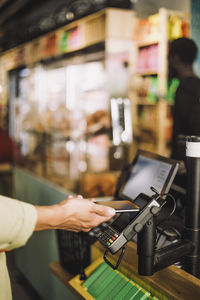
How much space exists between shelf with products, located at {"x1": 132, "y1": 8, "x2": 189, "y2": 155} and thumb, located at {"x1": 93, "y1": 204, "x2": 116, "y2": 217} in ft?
12.0

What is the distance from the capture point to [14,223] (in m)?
1.04

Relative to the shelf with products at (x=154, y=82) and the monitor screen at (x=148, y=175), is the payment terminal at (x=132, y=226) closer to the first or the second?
the monitor screen at (x=148, y=175)

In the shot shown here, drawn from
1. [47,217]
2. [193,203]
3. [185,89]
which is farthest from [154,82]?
[47,217]

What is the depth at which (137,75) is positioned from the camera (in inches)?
215

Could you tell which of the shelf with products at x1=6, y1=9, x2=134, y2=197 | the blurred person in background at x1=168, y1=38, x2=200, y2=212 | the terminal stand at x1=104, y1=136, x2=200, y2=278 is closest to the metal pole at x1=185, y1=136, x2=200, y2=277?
the terminal stand at x1=104, y1=136, x2=200, y2=278

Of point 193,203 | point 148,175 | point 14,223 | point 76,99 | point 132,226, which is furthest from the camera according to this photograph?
point 76,99

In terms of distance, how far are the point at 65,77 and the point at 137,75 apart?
1.10 meters

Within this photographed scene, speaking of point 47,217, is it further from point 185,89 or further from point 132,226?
point 185,89

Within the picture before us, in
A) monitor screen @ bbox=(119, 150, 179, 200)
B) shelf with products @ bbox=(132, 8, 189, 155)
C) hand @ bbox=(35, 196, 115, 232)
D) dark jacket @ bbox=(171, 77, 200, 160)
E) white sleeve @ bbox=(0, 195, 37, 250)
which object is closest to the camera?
white sleeve @ bbox=(0, 195, 37, 250)

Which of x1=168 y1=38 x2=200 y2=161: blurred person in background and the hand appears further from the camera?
x1=168 y1=38 x2=200 y2=161: blurred person in background

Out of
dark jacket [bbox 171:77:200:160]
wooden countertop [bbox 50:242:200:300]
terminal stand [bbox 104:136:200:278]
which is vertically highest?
dark jacket [bbox 171:77:200:160]

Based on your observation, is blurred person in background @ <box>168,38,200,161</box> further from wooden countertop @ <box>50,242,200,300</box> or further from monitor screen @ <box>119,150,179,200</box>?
wooden countertop @ <box>50,242,200,300</box>

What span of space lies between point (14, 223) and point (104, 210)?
0.30 meters

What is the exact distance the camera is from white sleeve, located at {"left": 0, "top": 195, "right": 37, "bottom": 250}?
103 centimetres
